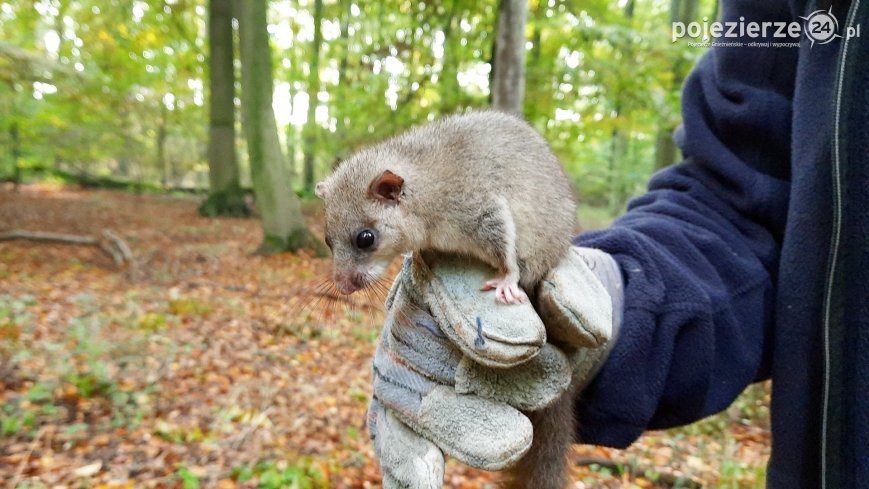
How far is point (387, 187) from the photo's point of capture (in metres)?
2.01

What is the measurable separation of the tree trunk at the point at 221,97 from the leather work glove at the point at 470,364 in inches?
583

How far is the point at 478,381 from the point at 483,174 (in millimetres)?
773

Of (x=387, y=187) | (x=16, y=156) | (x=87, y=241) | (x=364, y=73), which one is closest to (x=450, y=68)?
(x=364, y=73)

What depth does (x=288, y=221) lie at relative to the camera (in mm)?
10531

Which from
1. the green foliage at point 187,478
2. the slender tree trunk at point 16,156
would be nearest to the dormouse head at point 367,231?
the green foliage at point 187,478

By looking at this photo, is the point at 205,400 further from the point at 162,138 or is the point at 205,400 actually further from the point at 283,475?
the point at 162,138

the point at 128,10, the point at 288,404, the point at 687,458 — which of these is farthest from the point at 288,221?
the point at 128,10

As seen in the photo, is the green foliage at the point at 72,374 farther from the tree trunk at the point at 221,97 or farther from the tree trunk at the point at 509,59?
the tree trunk at the point at 221,97

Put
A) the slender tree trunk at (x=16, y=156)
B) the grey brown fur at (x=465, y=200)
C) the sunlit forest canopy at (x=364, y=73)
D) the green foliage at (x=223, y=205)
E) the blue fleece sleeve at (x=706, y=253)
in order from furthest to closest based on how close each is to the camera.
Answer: the slender tree trunk at (x=16, y=156) < the green foliage at (x=223, y=205) < the sunlit forest canopy at (x=364, y=73) < the grey brown fur at (x=465, y=200) < the blue fleece sleeve at (x=706, y=253)

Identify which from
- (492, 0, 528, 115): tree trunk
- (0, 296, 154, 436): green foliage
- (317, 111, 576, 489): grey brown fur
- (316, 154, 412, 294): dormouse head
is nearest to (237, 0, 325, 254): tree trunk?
(0, 296, 154, 436): green foliage

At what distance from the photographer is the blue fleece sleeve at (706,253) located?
5.56 feet

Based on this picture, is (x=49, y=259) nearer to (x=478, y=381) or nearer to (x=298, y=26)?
(x=478, y=381)

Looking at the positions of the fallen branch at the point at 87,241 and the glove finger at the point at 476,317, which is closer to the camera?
the glove finger at the point at 476,317
